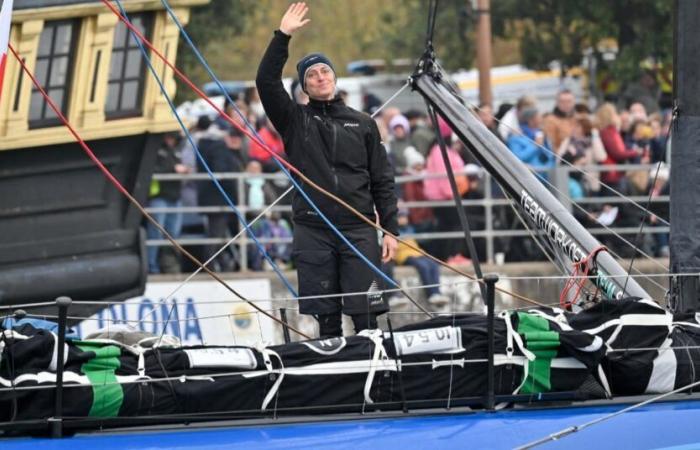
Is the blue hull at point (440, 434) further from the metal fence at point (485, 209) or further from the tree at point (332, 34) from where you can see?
the tree at point (332, 34)

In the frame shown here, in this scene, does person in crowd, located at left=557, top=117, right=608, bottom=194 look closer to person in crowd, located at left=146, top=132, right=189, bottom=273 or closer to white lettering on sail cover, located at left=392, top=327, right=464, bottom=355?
person in crowd, located at left=146, top=132, right=189, bottom=273

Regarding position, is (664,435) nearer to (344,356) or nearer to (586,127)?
(344,356)

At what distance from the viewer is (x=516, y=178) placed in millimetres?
7977

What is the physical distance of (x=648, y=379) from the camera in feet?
20.4

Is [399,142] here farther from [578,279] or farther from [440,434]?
[440,434]

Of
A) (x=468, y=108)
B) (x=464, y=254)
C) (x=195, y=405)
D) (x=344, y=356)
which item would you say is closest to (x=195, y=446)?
(x=195, y=405)

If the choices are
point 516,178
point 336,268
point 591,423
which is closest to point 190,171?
point 516,178

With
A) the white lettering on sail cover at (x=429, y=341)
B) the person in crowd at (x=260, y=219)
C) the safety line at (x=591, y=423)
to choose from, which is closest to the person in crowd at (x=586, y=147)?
the person in crowd at (x=260, y=219)

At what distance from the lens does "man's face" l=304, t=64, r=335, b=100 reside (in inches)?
291

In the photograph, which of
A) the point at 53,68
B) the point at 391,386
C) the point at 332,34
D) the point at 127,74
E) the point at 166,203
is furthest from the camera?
the point at 332,34

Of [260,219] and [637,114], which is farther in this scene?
[637,114]

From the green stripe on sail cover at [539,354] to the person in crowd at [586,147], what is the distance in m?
9.10

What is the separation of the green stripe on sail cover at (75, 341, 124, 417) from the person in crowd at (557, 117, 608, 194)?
968 centimetres

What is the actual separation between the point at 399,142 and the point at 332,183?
774 cm
